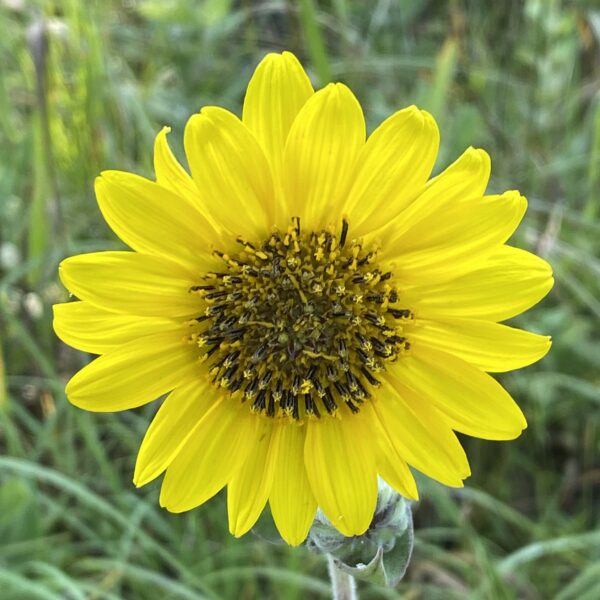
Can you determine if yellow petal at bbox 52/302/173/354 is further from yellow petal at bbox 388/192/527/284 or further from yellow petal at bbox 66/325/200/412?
yellow petal at bbox 388/192/527/284

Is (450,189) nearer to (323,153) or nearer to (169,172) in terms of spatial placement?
(323,153)

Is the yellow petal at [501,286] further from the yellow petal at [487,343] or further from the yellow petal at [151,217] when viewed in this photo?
the yellow petal at [151,217]

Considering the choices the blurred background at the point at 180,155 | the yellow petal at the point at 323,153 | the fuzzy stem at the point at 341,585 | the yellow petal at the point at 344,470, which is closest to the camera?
the yellow petal at the point at 323,153

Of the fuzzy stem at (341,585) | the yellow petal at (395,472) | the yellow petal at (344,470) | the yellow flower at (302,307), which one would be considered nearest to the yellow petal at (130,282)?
the yellow flower at (302,307)

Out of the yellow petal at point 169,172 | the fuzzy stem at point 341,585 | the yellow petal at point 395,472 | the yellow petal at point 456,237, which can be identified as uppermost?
the yellow petal at point 169,172

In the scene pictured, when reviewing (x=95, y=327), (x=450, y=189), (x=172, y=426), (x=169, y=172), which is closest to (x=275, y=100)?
(x=169, y=172)

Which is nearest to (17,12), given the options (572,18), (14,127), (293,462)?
(14,127)

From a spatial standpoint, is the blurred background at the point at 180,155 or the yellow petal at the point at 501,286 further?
the blurred background at the point at 180,155
